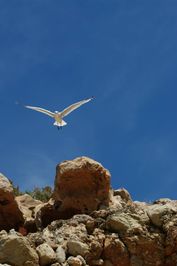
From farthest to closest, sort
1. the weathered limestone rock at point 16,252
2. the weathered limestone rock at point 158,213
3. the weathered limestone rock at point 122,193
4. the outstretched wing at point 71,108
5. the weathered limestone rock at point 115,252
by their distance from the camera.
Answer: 1. the outstretched wing at point 71,108
2. the weathered limestone rock at point 122,193
3. the weathered limestone rock at point 158,213
4. the weathered limestone rock at point 115,252
5. the weathered limestone rock at point 16,252

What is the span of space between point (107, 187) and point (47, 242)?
4328 mm

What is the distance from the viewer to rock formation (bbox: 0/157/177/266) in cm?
1115

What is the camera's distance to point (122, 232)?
1266 centimetres

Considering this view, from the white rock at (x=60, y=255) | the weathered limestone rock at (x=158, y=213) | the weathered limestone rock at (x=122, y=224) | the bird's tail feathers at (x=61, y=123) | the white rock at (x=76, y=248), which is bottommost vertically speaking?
the white rock at (x=60, y=255)

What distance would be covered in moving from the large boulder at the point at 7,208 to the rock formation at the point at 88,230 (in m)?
0.03

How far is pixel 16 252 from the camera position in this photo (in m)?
10.8

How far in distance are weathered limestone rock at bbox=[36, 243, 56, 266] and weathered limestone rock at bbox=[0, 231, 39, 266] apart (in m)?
0.21

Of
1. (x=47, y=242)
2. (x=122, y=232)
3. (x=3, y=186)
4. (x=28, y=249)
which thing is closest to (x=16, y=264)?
(x=28, y=249)

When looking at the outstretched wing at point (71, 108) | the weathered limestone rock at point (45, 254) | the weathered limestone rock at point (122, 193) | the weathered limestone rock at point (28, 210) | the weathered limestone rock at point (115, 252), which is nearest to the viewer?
the weathered limestone rock at point (45, 254)

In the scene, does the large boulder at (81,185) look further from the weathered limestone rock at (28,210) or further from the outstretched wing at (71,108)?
the outstretched wing at (71,108)

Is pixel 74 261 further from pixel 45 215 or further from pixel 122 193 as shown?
pixel 122 193

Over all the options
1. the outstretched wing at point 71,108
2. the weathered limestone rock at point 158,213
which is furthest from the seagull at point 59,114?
the weathered limestone rock at point 158,213

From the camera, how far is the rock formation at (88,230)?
1115cm

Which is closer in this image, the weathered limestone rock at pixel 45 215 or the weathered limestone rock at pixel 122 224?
the weathered limestone rock at pixel 122 224
